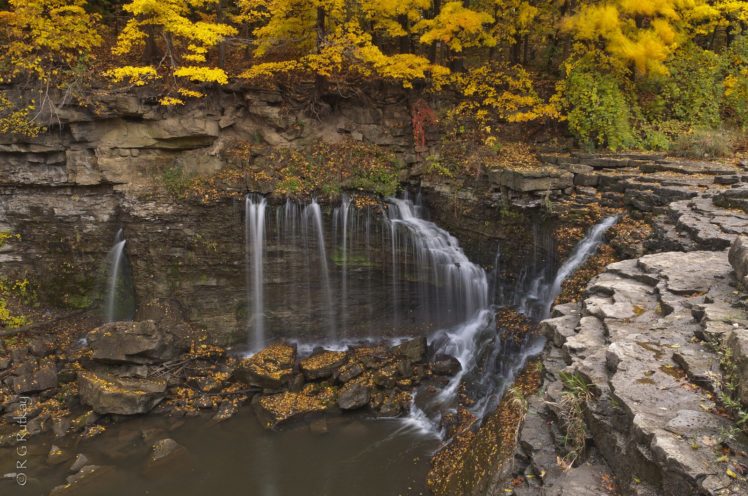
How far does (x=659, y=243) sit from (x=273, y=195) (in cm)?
951

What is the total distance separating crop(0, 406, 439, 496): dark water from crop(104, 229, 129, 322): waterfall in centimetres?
477

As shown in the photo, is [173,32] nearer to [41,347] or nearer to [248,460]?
[41,347]

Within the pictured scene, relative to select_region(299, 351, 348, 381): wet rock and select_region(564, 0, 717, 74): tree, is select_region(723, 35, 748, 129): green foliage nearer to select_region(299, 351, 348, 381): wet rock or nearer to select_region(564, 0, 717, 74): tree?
select_region(564, 0, 717, 74): tree

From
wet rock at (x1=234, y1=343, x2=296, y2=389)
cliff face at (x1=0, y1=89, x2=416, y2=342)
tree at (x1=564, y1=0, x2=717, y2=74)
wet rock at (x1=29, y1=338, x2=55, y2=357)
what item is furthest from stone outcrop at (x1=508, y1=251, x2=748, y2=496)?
wet rock at (x1=29, y1=338, x2=55, y2=357)

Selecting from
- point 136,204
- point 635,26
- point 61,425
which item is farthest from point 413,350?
point 635,26

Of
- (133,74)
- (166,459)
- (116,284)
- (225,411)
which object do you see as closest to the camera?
(166,459)

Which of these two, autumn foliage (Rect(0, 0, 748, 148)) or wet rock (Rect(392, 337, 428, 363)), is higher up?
autumn foliage (Rect(0, 0, 748, 148))

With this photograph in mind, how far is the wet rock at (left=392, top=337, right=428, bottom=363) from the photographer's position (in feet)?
40.7

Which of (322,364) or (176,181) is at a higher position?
(176,181)

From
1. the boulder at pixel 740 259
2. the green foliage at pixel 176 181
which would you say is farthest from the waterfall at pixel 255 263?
the boulder at pixel 740 259

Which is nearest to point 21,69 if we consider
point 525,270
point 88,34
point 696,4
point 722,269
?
point 88,34

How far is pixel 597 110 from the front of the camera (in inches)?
531

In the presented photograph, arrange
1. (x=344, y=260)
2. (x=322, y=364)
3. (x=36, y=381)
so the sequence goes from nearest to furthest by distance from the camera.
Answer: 1. (x=36, y=381)
2. (x=322, y=364)
3. (x=344, y=260)

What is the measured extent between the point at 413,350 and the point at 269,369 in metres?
3.66
